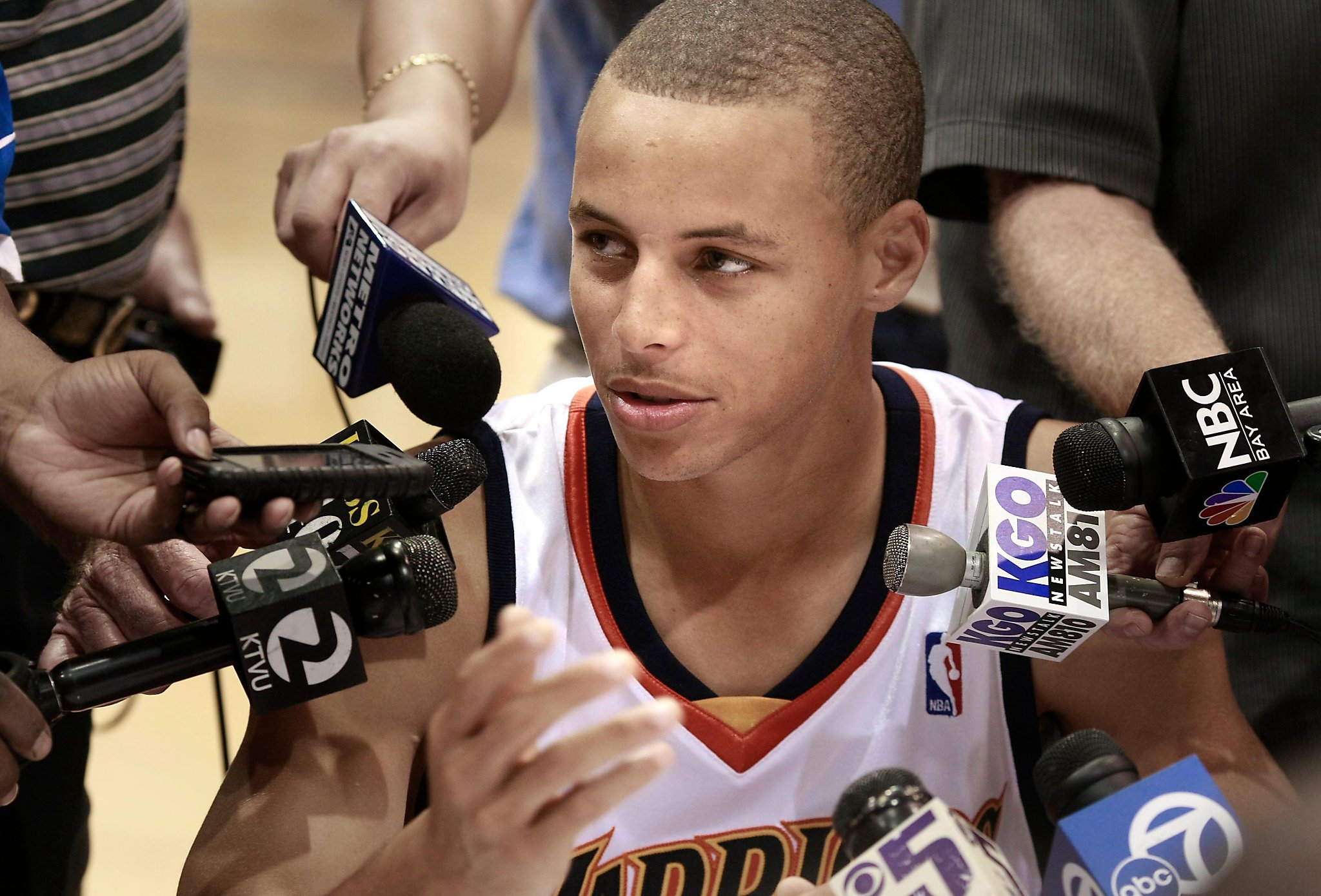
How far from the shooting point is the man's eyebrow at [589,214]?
1.23 metres

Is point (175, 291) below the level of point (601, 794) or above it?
below

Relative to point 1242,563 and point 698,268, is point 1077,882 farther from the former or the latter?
point 698,268

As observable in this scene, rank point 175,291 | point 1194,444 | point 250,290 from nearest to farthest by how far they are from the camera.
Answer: point 1194,444, point 175,291, point 250,290

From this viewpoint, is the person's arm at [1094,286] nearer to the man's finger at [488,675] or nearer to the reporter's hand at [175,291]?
the man's finger at [488,675]

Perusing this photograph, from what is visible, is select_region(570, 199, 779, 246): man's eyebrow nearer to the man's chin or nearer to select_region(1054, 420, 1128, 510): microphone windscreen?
the man's chin

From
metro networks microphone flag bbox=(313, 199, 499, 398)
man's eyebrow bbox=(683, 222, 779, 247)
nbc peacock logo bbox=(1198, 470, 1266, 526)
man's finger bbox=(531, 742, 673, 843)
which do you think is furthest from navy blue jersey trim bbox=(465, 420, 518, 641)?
nbc peacock logo bbox=(1198, 470, 1266, 526)

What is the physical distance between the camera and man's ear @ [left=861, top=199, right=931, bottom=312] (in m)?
1.36

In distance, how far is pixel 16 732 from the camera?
100 centimetres

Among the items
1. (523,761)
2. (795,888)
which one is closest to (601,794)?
(523,761)

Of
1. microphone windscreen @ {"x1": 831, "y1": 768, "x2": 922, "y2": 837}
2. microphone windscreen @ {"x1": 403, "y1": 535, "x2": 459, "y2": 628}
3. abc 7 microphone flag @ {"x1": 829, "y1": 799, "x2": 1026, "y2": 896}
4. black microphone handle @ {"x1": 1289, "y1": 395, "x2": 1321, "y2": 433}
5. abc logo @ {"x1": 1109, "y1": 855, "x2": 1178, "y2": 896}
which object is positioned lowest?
abc logo @ {"x1": 1109, "y1": 855, "x2": 1178, "y2": 896}

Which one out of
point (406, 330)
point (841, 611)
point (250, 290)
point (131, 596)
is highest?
point (406, 330)

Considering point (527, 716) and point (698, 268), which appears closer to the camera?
point (527, 716)

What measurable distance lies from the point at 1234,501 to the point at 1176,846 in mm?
303

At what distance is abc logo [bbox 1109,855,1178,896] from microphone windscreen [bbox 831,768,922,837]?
0.52 feet
